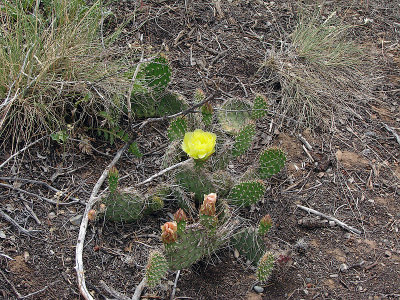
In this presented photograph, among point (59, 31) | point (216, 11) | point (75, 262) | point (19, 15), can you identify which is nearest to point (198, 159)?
point (75, 262)

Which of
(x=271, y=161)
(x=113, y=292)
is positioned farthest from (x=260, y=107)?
(x=113, y=292)

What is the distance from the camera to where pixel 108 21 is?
3.89m

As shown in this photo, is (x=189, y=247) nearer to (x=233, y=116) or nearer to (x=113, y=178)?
(x=113, y=178)

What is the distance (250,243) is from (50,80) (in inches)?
57.8

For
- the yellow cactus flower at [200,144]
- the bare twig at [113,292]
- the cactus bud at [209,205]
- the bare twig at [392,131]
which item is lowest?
the bare twig at [392,131]

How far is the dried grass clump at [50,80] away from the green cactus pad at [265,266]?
1.30 meters

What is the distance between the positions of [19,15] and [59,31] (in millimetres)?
308

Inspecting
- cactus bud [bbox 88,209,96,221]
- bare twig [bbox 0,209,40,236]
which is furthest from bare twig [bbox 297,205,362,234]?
bare twig [bbox 0,209,40,236]

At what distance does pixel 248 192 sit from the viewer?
8.75ft

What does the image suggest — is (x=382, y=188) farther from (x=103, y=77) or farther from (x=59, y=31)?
(x=59, y=31)

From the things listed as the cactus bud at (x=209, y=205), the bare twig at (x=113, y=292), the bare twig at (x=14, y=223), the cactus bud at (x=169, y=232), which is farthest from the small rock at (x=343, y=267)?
the bare twig at (x=14, y=223)

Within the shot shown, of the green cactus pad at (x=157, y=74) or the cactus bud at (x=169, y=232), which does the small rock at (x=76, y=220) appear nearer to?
the cactus bud at (x=169, y=232)

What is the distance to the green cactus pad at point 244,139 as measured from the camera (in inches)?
112

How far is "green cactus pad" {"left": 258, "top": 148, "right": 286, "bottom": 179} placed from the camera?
9.16 feet
